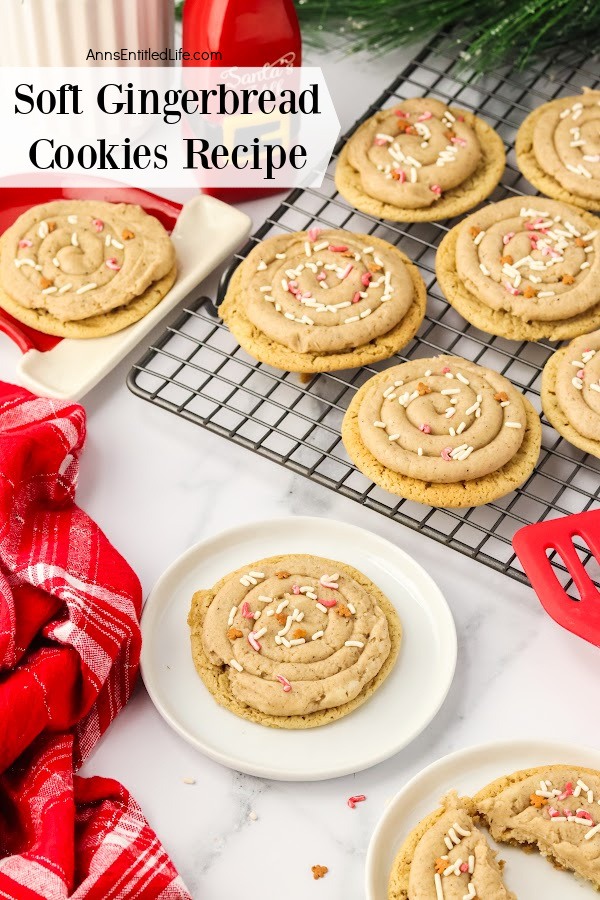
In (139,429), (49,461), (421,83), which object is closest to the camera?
(49,461)

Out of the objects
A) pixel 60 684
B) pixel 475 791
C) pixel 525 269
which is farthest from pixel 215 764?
pixel 525 269

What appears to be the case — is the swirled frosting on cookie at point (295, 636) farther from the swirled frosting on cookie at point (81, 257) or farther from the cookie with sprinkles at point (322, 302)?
the swirled frosting on cookie at point (81, 257)

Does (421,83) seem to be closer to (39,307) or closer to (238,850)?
(39,307)

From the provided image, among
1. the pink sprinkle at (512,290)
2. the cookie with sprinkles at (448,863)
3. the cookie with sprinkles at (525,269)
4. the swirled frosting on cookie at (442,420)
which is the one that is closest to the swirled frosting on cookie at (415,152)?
the cookie with sprinkles at (525,269)

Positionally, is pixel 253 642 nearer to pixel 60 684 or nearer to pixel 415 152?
pixel 60 684

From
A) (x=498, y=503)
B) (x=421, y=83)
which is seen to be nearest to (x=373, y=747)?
(x=498, y=503)
